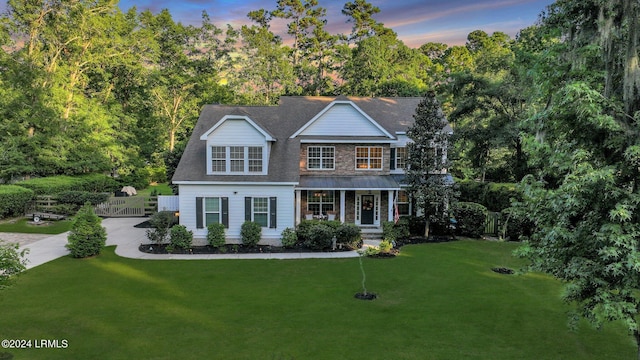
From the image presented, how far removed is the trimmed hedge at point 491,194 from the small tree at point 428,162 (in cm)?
276

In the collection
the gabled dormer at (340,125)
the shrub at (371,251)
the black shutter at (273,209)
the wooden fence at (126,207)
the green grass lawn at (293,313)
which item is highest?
the gabled dormer at (340,125)

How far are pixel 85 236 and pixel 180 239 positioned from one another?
381cm

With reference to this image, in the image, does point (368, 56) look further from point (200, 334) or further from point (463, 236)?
point (200, 334)

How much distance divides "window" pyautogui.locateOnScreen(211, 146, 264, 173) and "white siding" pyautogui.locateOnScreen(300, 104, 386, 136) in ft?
12.8

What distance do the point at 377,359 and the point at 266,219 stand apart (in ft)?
39.6

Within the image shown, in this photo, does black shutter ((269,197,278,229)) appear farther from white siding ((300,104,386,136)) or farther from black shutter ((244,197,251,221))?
white siding ((300,104,386,136))

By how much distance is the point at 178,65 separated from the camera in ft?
150

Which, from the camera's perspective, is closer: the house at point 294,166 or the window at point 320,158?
the house at point 294,166

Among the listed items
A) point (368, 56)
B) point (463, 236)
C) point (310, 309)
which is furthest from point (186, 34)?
point (310, 309)

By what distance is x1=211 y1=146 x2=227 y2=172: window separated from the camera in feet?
63.6

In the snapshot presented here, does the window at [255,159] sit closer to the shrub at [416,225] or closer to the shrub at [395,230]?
the shrub at [395,230]

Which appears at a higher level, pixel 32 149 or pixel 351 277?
pixel 32 149

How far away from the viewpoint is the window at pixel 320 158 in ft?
74.1

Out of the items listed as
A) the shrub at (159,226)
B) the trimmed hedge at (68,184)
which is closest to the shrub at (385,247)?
the shrub at (159,226)
